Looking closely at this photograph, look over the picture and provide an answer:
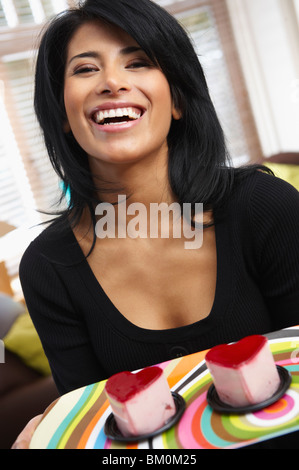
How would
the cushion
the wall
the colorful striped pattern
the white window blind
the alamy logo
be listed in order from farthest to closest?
the wall → the white window blind → the cushion → the alamy logo → the colorful striped pattern

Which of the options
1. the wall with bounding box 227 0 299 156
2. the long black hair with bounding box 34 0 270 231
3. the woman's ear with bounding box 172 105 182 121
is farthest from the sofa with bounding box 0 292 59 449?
the wall with bounding box 227 0 299 156

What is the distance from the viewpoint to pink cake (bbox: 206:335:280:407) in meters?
0.66

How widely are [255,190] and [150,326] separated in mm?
349

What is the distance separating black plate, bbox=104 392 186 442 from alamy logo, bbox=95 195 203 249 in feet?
1.47

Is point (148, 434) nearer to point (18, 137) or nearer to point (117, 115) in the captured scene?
point (117, 115)

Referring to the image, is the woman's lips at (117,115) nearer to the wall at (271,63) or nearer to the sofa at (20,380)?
the sofa at (20,380)

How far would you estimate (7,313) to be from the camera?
2.42 meters

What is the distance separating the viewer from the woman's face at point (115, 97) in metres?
1.02

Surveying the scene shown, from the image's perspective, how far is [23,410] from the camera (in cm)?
202

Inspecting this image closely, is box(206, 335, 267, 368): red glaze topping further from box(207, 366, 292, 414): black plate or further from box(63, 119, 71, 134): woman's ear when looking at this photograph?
box(63, 119, 71, 134): woman's ear

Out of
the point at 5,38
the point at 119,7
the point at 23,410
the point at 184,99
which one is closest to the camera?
the point at 119,7
